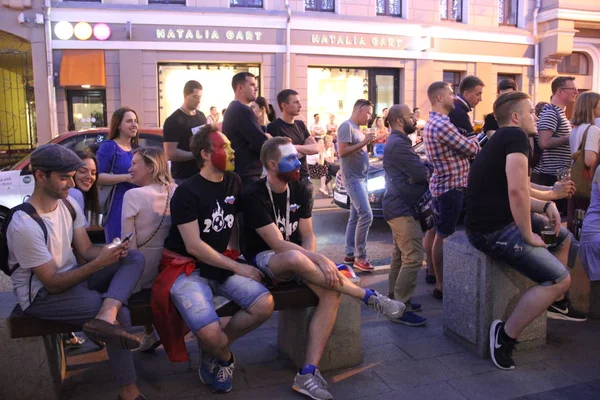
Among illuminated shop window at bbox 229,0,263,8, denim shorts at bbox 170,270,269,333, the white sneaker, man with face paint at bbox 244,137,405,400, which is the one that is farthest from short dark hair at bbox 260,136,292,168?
illuminated shop window at bbox 229,0,263,8

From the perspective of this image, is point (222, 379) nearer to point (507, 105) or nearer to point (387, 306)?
point (387, 306)

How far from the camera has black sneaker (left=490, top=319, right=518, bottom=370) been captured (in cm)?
387

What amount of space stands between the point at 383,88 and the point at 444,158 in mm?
13166

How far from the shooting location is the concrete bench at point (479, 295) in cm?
402

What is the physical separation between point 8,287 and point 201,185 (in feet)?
12.8

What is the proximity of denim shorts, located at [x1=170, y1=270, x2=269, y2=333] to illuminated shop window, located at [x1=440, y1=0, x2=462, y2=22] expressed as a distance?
1667 cm

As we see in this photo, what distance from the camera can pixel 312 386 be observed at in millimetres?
3463

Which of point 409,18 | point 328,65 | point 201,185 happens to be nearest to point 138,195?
point 201,185

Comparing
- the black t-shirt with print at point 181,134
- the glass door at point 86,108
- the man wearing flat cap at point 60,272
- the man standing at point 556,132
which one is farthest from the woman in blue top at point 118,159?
the glass door at point 86,108

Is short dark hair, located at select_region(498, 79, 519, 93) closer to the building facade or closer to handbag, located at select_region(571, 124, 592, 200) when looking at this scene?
handbag, located at select_region(571, 124, 592, 200)

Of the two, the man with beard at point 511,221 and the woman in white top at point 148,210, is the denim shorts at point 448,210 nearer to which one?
the man with beard at point 511,221

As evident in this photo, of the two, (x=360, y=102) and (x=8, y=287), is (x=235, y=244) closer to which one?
(x=360, y=102)

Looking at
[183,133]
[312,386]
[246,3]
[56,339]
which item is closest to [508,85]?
[183,133]

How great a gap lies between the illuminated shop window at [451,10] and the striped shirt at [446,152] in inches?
568
